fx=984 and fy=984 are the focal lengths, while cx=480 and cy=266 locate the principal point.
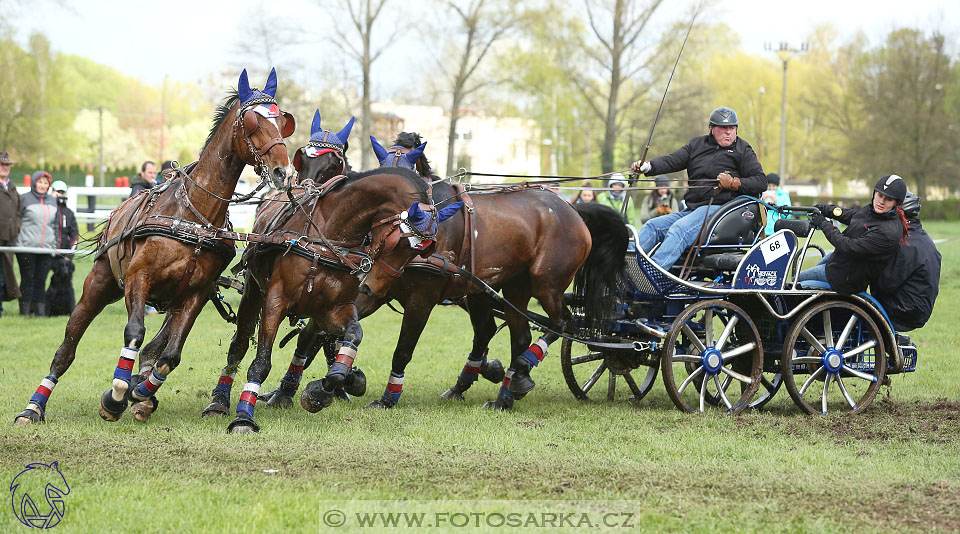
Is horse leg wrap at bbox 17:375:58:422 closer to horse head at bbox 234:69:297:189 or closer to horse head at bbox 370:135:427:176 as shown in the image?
horse head at bbox 234:69:297:189

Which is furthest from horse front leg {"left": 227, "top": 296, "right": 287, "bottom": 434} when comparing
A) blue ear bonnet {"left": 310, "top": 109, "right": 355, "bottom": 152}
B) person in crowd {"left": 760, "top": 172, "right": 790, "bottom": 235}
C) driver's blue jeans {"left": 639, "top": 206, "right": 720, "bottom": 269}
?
person in crowd {"left": 760, "top": 172, "right": 790, "bottom": 235}

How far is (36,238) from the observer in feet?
45.6

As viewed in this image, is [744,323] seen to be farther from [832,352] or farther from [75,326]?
[75,326]

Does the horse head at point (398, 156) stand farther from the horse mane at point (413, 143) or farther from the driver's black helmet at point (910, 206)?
the driver's black helmet at point (910, 206)

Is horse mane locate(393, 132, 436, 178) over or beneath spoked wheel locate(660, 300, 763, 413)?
over

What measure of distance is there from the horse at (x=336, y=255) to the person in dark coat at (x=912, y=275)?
11.8ft

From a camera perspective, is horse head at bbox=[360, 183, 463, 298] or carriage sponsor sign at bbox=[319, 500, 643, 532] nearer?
carriage sponsor sign at bbox=[319, 500, 643, 532]

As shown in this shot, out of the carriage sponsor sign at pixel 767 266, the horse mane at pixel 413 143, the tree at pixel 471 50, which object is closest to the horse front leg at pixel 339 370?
the horse mane at pixel 413 143

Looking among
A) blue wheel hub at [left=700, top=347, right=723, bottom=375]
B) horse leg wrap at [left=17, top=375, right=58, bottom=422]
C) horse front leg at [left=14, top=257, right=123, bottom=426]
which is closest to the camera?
horse leg wrap at [left=17, top=375, right=58, bottom=422]

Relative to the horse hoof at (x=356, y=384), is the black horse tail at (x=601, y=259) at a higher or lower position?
higher

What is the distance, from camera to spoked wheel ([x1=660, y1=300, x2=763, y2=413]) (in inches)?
302

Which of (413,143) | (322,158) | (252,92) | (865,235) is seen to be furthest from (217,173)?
(865,235)

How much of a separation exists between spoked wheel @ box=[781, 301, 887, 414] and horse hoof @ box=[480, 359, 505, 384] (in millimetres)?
2434

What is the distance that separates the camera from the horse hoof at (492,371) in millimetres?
8727
